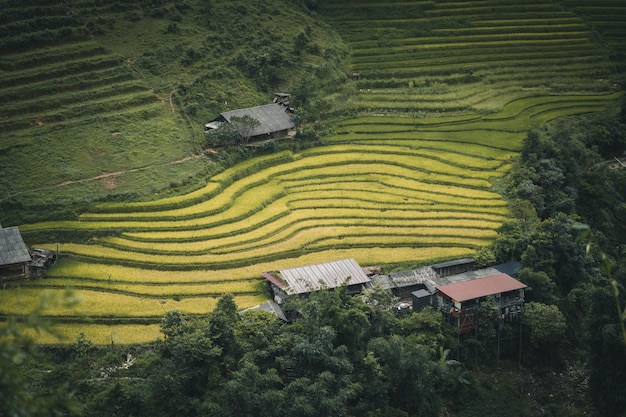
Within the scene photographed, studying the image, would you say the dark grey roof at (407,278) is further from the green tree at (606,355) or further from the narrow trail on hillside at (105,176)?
the narrow trail on hillside at (105,176)

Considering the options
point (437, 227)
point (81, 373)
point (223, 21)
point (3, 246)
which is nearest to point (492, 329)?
point (437, 227)

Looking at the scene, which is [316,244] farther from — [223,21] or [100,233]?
[223,21]

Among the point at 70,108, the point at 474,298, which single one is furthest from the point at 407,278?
the point at 70,108

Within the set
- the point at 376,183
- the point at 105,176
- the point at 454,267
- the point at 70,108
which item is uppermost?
the point at 70,108

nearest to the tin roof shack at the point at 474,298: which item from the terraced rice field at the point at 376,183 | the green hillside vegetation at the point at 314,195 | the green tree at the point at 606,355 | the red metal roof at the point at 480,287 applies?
the red metal roof at the point at 480,287

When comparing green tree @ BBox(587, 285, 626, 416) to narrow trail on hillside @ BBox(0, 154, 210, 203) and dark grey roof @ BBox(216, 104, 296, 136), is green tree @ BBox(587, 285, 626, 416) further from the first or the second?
narrow trail on hillside @ BBox(0, 154, 210, 203)

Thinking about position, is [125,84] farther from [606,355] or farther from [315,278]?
[606,355]

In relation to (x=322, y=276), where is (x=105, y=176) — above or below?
above
